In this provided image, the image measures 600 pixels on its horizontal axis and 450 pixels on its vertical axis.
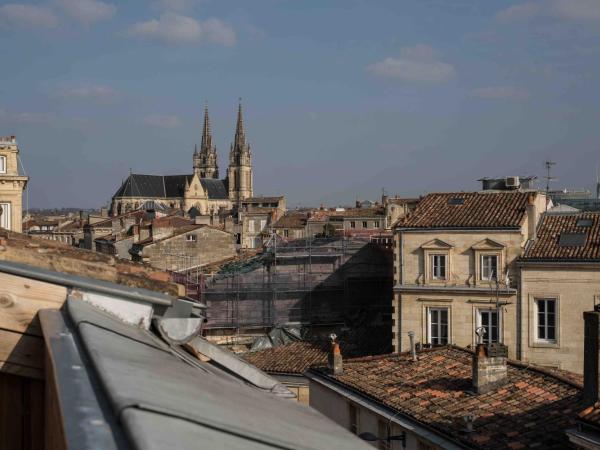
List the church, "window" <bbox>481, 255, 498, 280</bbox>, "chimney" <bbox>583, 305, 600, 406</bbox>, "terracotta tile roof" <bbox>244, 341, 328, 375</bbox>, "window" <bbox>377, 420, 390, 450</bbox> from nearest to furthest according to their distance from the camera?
"chimney" <bbox>583, 305, 600, 406</bbox> < "window" <bbox>377, 420, 390, 450</bbox> < "terracotta tile roof" <bbox>244, 341, 328, 375</bbox> < "window" <bbox>481, 255, 498, 280</bbox> < the church

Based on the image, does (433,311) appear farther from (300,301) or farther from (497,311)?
(300,301)

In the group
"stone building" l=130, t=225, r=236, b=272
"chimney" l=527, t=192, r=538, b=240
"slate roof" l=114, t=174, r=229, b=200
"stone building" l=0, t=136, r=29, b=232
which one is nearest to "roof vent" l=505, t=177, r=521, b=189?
"chimney" l=527, t=192, r=538, b=240

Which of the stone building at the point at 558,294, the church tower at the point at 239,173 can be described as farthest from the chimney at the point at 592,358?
the church tower at the point at 239,173

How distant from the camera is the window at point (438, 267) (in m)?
27.4

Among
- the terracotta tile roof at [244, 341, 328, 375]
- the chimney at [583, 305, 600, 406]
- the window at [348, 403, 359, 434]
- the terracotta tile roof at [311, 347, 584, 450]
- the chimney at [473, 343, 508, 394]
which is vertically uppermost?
the chimney at [583, 305, 600, 406]

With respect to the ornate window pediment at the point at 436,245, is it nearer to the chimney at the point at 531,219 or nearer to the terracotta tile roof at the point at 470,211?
the terracotta tile roof at the point at 470,211

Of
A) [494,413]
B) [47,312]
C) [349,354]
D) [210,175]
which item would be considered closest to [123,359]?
[47,312]

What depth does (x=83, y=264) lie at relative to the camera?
4.73m

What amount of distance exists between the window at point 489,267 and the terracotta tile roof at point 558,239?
1.01 m

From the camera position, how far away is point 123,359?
2.32m

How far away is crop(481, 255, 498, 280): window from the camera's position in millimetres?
26641

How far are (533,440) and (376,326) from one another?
1896 centimetres

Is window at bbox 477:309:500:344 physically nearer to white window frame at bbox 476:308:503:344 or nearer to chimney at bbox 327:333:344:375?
white window frame at bbox 476:308:503:344

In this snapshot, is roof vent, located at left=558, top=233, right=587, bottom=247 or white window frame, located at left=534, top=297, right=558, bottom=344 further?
roof vent, located at left=558, top=233, right=587, bottom=247
